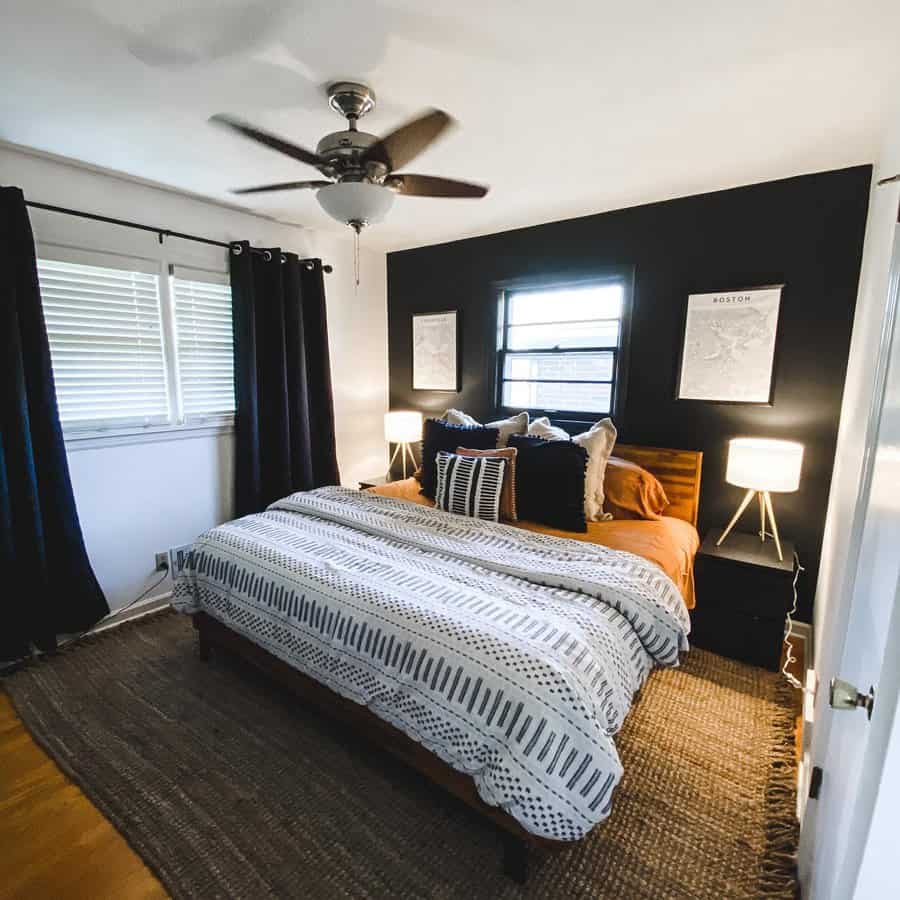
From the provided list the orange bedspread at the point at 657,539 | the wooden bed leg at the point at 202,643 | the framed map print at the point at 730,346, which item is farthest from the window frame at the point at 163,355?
the framed map print at the point at 730,346

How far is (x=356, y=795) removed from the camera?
1.62 meters

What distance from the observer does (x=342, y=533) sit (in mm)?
2186

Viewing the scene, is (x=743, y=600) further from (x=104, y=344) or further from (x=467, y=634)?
(x=104, y=344)

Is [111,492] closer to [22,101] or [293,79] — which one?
[22,101]

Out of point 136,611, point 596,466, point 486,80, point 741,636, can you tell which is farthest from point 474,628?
point 136,611

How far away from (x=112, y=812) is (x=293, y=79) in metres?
2.57

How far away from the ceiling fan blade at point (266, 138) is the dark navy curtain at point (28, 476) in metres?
1.39

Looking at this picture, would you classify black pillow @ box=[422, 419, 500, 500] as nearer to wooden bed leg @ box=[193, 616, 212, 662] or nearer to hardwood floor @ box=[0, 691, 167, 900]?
wooden bed leg @ box=[193, 616, 212, 662]

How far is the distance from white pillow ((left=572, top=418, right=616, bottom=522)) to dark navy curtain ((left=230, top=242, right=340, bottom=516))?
1.91m

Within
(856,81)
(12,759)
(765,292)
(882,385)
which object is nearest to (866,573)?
(882,385)

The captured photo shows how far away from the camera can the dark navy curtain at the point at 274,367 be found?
303 cm

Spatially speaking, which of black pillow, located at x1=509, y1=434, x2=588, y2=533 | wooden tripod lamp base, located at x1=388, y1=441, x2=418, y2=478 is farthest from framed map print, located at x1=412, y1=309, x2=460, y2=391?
black pillow, located at x1=509, y1=434, x2=588, y2=533

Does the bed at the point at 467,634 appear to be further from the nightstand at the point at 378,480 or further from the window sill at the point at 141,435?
the nightstand at the point at 378,480

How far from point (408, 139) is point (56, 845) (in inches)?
99.2
